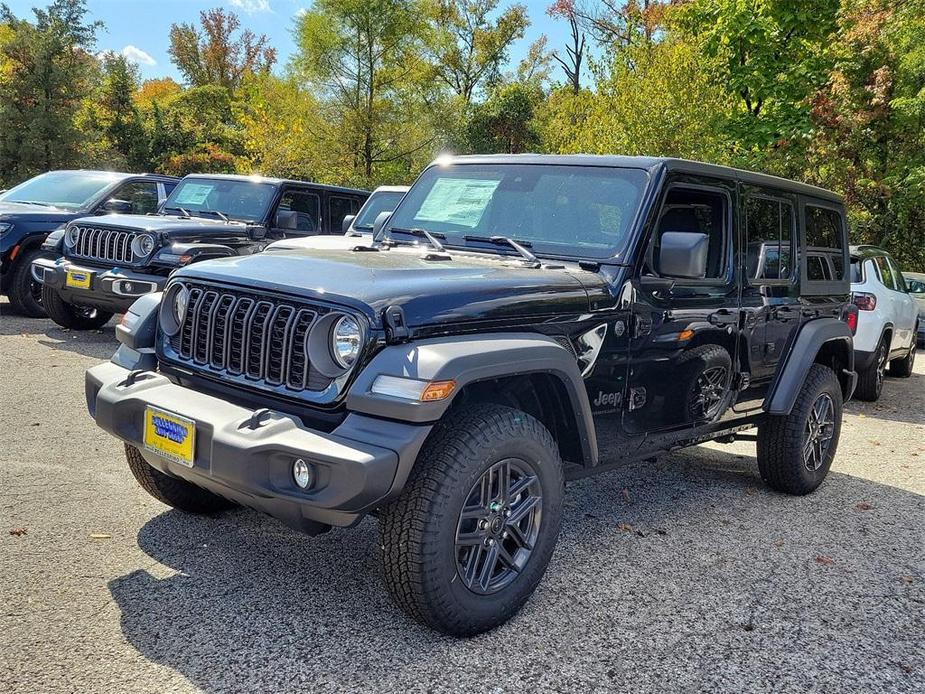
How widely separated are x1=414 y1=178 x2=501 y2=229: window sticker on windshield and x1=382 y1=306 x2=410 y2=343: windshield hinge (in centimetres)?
142

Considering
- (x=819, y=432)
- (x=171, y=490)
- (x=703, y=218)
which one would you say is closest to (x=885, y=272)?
(x=819, y=432)

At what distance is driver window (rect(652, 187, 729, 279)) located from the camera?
13.4 ft

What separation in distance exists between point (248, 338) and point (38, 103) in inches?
1084

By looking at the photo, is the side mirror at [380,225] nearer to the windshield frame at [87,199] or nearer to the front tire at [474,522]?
the front tire at [474,522]

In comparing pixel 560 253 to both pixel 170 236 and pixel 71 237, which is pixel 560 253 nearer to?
pixel 170 236

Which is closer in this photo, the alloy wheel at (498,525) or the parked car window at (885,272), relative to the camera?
A: the alloy wheel at (498,525)

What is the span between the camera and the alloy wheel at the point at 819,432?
5.16 metres

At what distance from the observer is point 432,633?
312 cm

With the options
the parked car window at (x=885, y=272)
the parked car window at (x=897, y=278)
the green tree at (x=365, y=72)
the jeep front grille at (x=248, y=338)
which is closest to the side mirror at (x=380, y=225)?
the jeep front grille at (x=248, y=338)

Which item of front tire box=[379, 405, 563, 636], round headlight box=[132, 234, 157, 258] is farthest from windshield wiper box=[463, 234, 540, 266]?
round headlight box=[132, 234, 157, 258]

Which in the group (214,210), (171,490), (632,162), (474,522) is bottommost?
(171,490)

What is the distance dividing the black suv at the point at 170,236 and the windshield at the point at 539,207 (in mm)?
4352

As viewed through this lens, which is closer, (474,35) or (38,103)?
(38,103)

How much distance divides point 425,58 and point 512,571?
1060 inches
